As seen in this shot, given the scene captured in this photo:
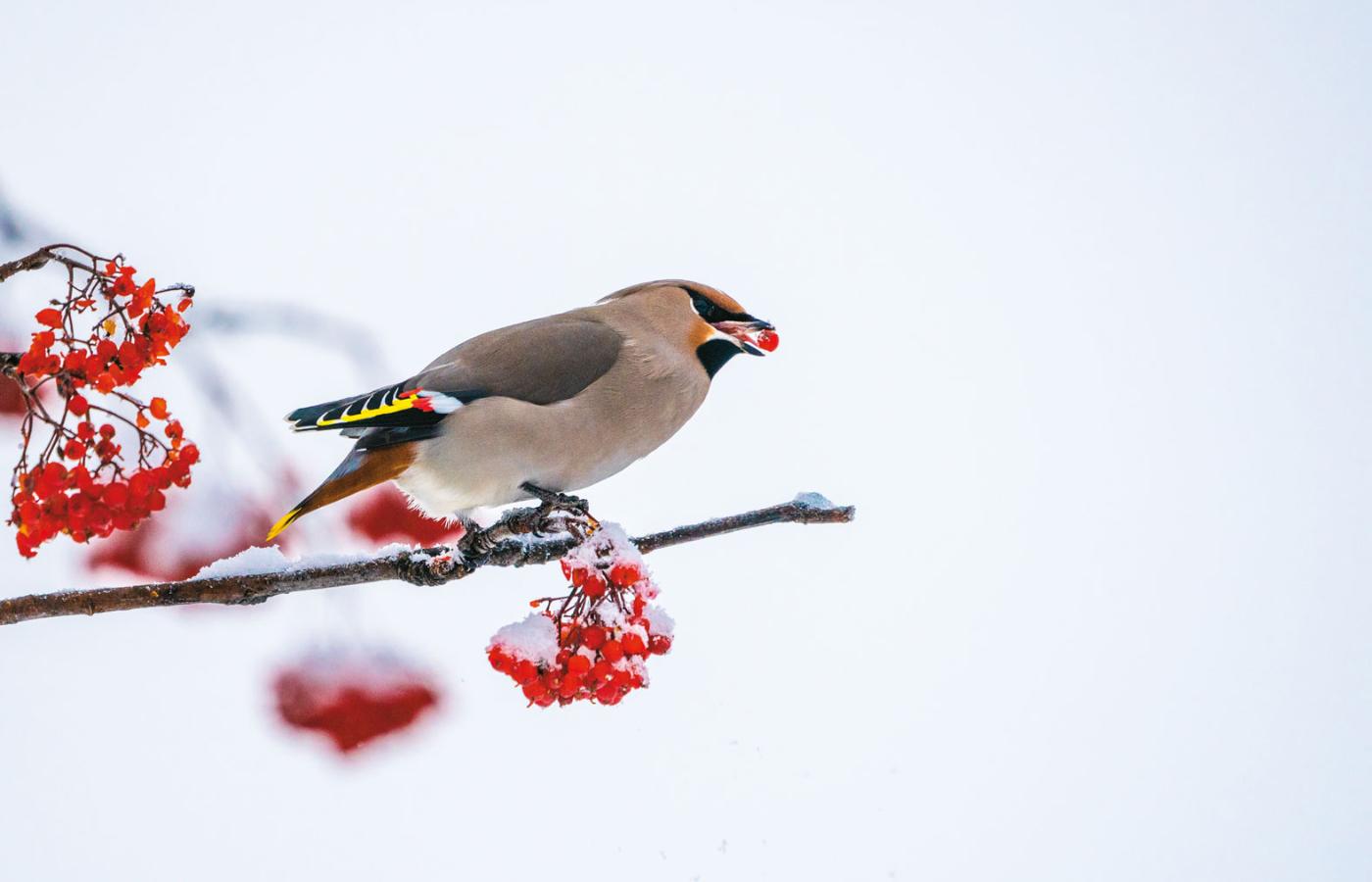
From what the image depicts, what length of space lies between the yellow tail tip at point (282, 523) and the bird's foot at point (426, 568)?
211mm

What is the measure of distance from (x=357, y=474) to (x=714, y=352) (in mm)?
880

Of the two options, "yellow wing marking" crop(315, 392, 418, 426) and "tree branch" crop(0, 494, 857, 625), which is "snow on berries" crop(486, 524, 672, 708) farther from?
"yellow wing marking" crop(315, 392, 418, 426)

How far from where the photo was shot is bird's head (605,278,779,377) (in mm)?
2854

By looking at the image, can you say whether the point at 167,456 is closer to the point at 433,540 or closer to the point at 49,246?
the point at 49,246

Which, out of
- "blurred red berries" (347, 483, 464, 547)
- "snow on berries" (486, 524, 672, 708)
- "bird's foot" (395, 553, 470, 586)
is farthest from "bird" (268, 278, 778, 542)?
"snow on berries" (486, 524, 672, 708)

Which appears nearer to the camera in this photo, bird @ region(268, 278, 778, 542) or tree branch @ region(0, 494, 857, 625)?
tree branch @ region(0, 494, 857, 625)

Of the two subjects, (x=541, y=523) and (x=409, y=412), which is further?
(x=409, y=412)

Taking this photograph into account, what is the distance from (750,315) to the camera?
9.51 ft

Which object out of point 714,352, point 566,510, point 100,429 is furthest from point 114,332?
point 714,352

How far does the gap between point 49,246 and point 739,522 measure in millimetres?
992

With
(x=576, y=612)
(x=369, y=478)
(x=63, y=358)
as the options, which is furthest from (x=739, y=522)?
(x=63, y=358)

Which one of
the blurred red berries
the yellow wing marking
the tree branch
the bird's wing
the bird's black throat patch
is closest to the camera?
the tree branch

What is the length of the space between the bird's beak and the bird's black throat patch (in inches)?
1.0

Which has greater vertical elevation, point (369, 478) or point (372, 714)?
point (369, 478)
